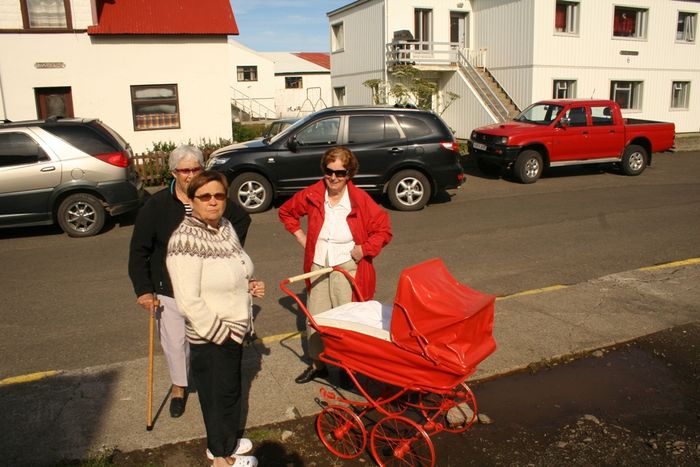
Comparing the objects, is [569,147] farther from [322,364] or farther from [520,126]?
[322,364]

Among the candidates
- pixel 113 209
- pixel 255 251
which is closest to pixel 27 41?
pixel 113 209

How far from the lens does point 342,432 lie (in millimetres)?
3762

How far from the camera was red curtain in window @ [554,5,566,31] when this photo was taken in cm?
2484

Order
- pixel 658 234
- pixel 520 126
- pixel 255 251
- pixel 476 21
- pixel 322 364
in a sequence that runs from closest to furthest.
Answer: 1. pixel 322 364
2. pixel 255 251
3. pixel 658 234
4. pixel 520 126
5. pixel 476 21

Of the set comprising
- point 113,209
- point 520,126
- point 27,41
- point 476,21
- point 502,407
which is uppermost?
point 476,21

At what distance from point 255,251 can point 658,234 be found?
20.5ft

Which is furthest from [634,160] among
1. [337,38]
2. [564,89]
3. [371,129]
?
[337,38]

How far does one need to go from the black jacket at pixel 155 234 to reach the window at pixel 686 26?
29446 mm

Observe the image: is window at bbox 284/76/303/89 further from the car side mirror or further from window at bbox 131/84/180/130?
the car side mirror

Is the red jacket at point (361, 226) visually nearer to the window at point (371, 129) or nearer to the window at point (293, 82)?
the window at point (371, 129)

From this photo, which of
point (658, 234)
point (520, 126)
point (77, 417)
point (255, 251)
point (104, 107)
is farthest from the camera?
point (104, 107)

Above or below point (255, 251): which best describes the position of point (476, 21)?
above

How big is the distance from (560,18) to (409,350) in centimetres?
2499

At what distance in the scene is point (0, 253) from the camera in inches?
366
